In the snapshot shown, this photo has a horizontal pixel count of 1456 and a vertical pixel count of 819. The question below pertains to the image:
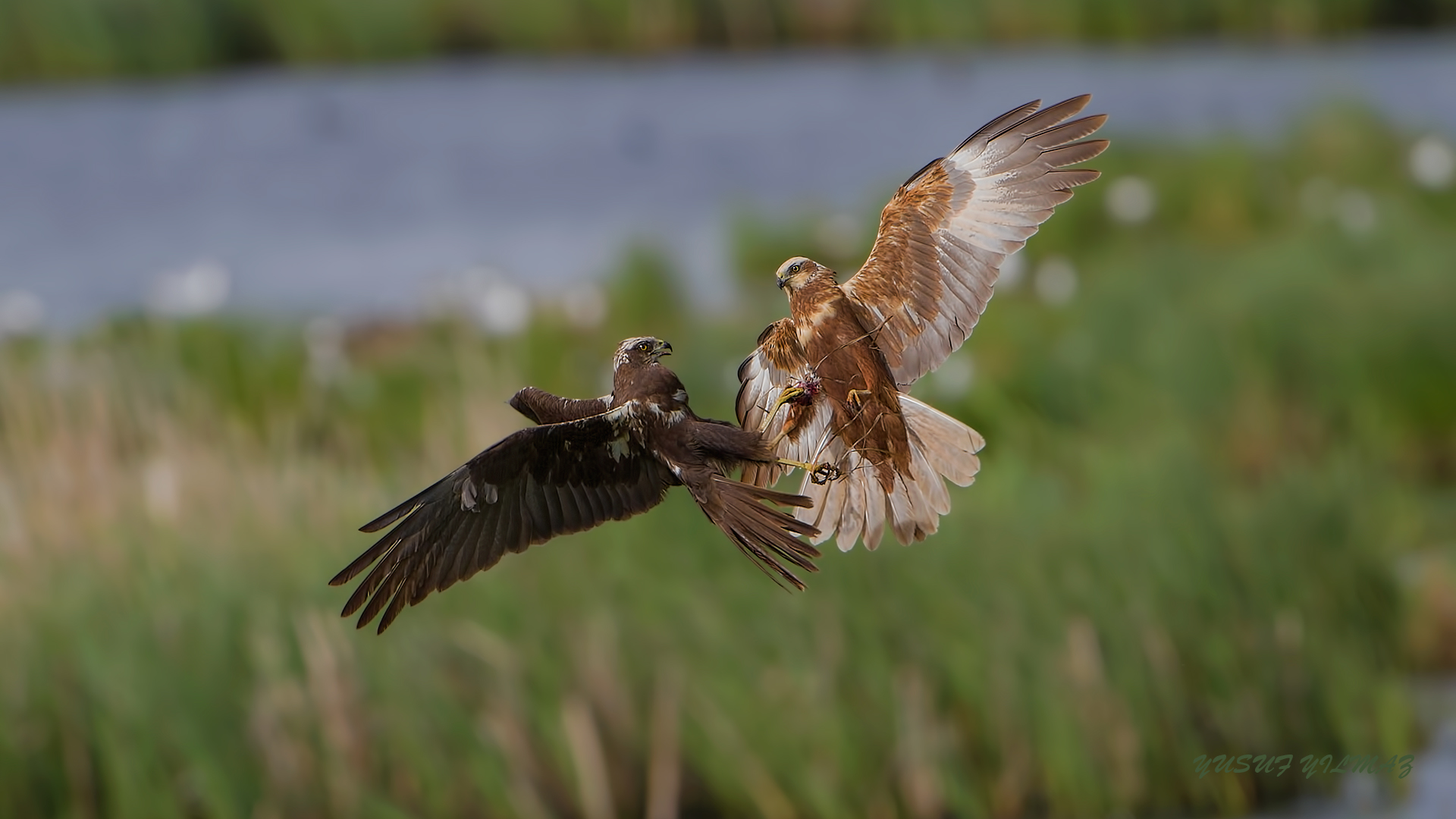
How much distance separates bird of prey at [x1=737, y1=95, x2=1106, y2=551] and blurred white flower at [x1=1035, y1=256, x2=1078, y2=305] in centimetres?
842

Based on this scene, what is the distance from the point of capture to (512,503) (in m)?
2.40

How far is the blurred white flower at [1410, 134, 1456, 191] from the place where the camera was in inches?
551

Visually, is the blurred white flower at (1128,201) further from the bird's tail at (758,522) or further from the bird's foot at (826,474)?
the bird's tail at (758,522)

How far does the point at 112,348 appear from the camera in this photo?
11.9 meters

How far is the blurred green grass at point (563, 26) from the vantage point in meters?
22.8

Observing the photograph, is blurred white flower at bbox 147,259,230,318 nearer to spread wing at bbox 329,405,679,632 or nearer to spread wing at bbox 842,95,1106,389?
spread wing at bbox 329,405,679,632

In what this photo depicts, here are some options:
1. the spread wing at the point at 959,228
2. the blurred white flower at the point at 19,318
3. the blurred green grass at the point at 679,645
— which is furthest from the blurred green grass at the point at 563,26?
the spread wing at the point at 959,228

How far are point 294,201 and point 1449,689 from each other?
18.3m

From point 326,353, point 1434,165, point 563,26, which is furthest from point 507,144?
point 326,353

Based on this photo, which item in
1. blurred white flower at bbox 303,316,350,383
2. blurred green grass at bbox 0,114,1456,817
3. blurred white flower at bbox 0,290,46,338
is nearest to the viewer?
blurred green grass at bbox 0,114,1456,817

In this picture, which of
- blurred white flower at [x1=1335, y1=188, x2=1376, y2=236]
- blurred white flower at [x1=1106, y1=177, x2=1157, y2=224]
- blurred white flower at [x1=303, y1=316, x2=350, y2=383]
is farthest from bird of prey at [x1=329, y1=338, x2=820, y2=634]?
blurred white flower at [x1=1335, y1=188, x2=1376, y2=236]

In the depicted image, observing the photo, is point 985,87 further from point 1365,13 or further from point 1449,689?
point 1449,689

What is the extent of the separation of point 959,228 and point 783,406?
360mm

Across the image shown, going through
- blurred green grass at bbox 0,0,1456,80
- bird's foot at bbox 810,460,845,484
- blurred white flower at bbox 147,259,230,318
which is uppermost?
blurred green grass at bbox 0,0,1456,80
